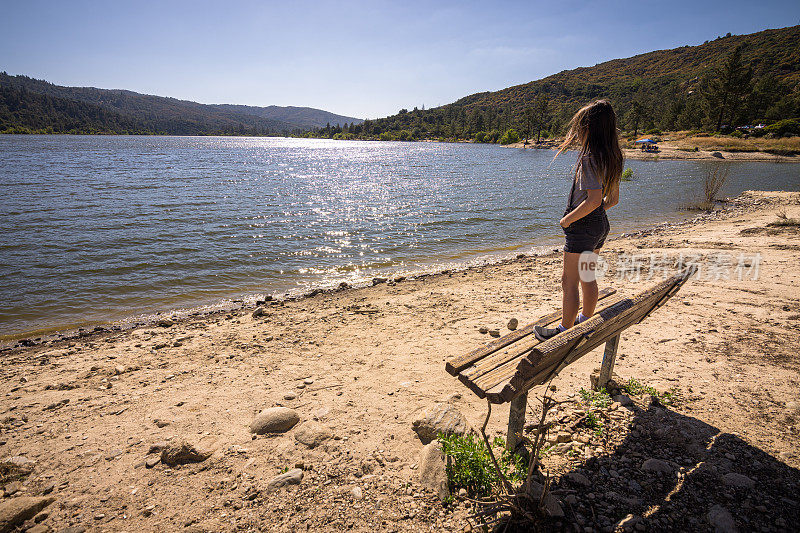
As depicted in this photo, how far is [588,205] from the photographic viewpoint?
11.2ft

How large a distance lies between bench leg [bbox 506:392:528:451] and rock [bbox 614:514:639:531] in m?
0.89

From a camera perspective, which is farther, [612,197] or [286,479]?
[612,197]

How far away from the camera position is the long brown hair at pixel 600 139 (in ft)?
11.3

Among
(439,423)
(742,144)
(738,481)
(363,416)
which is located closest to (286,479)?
(363,416)

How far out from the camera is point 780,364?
470 cm

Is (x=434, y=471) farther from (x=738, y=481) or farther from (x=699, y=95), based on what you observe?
(x=699, y=95)

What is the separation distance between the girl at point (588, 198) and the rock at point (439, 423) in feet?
4.08

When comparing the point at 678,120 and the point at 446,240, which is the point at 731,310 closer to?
the point at 446,240

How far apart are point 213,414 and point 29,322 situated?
7680mm

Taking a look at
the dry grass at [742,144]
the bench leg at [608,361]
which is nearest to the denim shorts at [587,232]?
the bench leg at [608,361]

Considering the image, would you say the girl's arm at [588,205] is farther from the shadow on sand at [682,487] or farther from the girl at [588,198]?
the shadow on sand at [682,487]

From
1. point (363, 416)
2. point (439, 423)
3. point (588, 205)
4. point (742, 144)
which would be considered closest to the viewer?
point (588, 205)

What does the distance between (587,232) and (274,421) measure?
13.7 feet

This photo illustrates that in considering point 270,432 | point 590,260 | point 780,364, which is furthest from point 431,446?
point 780,364
